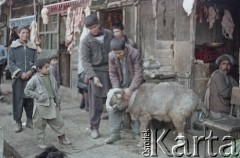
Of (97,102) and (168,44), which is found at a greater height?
(168,44)

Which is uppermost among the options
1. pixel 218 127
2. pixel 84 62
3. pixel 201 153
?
pixel 84 62

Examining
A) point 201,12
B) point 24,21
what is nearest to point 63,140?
point 201,12

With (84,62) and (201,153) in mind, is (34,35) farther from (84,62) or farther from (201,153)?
(201,153)

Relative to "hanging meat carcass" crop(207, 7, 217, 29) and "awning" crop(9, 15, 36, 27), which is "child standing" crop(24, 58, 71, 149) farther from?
"awning" crop(9, 15, 36, 27)

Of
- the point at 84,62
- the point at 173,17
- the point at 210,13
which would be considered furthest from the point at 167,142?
the point at 210,13

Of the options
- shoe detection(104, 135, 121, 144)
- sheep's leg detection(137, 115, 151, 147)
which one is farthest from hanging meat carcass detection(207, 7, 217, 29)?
shoe detection(104, 135, 121, 144)

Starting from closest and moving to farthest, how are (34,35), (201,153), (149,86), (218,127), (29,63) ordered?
(218,127), (201,153), (149,86), (29,63), (34,35)

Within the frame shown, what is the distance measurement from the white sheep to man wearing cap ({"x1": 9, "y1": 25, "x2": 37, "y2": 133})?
6.47 ft

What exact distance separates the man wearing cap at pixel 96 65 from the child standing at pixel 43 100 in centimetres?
67

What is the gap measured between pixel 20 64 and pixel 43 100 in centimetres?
145

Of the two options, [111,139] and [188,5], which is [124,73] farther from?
[188,5]

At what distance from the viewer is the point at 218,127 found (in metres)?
5.16

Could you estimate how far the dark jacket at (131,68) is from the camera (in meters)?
6.30

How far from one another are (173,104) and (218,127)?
104 cm
